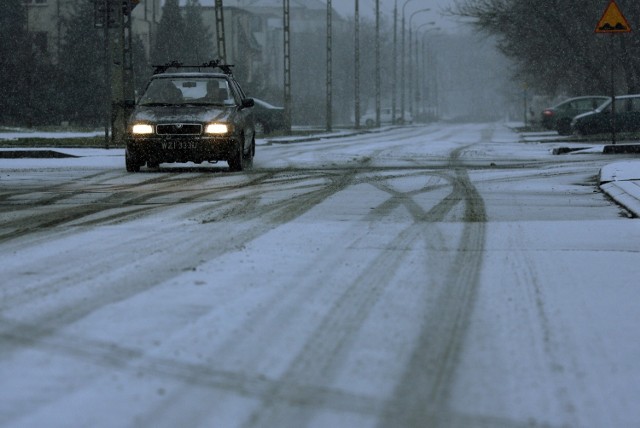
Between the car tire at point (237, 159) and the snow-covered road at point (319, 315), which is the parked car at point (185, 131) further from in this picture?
the snow-covered road at point (319, 315)

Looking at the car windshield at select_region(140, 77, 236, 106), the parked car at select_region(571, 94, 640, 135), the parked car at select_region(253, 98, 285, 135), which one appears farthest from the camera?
the parked car at select_region(253, 98, 285, 135)

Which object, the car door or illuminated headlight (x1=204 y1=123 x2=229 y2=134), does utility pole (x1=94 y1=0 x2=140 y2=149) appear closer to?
the car door

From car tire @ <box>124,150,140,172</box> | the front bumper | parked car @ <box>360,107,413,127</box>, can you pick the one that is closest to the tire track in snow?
the front bumper

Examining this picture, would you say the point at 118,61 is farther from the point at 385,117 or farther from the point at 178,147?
the point at 385,117

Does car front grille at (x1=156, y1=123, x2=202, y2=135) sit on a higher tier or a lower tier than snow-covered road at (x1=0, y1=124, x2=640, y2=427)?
higher

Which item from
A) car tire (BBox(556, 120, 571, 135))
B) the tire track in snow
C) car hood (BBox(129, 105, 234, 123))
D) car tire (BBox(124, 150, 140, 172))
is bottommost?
the tire track in snow

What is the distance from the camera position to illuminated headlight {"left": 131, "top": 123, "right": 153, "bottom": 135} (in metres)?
17.4

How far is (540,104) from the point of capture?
8469cm

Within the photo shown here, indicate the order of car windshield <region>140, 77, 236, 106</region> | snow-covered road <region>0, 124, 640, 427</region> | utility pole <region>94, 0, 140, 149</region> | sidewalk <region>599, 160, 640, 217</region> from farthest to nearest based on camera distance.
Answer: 1. utility pole <region>94, 0, 140, 149</region>
2. car windshield <region>140, 77, 236, 106</region>
3. sidewalk <region>599, 160, 640, 217</region>
4. snow-covered road <region>0, 124, 640, 427</region>

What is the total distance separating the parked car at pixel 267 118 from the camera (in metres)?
43.5

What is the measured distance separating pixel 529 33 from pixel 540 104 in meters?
41.4

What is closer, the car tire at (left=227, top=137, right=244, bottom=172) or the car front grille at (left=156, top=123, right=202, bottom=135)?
the car front grille at (left=156, top=123, right=202, bottom=135)

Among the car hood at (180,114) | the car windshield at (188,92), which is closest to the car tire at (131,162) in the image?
the car hood at (180,114)

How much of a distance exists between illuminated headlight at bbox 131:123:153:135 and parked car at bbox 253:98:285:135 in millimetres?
25887
